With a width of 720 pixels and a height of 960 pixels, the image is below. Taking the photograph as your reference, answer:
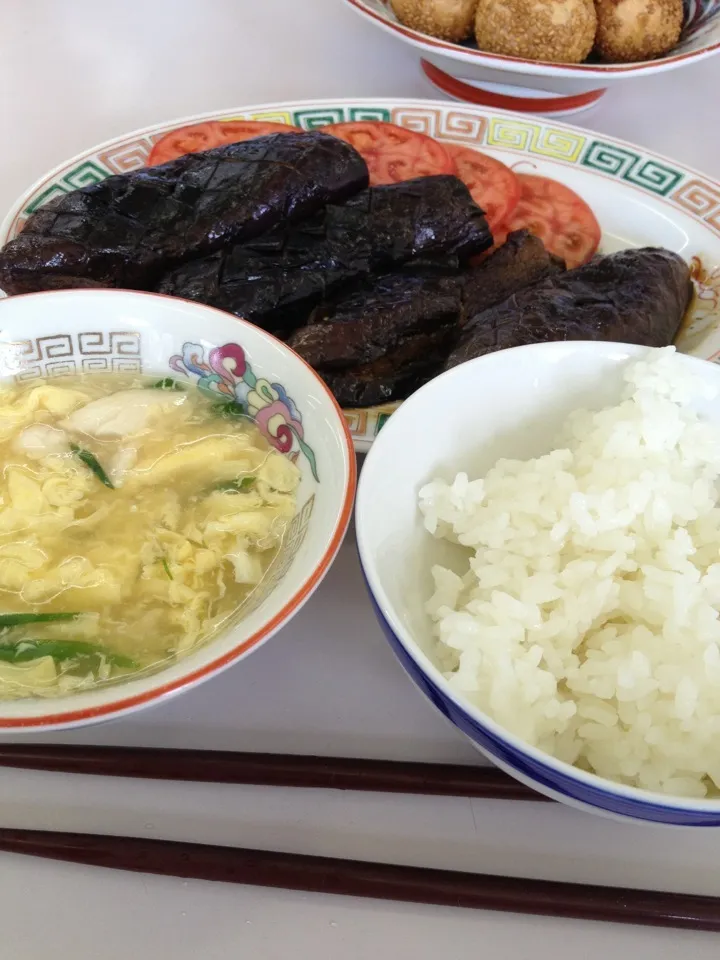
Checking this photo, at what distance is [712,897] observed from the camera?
1.20m

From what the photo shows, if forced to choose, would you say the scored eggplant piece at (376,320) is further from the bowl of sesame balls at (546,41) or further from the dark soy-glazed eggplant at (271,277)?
the bowl of sesame balls at (546,41)

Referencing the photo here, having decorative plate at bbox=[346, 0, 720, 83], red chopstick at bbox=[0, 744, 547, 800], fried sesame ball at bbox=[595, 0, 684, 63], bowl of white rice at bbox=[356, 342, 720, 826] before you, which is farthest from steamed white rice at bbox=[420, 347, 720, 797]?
fried sesame ball at bbox=[595, 0, 684, 63]

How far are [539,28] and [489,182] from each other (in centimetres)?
76

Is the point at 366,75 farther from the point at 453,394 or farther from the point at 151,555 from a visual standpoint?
the point at 151,555

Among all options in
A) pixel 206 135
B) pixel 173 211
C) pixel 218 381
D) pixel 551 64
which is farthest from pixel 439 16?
pixel 218 381

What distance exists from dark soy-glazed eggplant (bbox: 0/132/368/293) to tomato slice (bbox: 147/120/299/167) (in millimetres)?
266

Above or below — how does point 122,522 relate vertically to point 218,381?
below

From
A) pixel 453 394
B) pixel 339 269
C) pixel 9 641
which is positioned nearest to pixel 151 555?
pixel 9 641

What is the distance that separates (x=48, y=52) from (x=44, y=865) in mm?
3571

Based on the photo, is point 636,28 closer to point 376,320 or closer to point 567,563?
point 376,320

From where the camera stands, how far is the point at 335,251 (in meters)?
2.13

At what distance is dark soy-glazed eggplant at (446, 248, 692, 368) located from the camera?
5.94 feet

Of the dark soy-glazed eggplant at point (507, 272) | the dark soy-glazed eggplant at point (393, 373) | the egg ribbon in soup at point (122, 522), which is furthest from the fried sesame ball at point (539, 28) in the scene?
the egg ribbon in soup at point (122, 522)

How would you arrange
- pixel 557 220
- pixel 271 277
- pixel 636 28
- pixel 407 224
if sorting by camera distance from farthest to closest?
1. pixel 636 28
2. pixel 557 220
3. pixel 407 224
4. pixel 271 277
